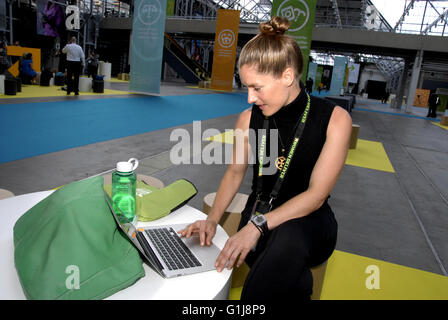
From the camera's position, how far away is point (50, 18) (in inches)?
687

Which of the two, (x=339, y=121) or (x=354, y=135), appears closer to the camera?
(x=339, y=121)

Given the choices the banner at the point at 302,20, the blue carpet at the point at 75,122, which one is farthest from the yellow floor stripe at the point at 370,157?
the blue carpet at the point at 75,122

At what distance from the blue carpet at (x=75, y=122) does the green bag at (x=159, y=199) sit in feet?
10.3

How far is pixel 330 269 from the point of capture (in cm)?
244

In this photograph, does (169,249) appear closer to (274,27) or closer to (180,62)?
(274,27)

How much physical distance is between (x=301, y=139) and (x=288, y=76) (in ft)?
0.91

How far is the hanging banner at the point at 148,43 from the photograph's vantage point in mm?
11336

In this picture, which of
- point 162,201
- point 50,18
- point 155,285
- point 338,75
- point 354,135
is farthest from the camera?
point 338,75

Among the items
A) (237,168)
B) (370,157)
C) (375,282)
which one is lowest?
(375,282)

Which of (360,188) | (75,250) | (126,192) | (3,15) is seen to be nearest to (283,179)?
(126,192)

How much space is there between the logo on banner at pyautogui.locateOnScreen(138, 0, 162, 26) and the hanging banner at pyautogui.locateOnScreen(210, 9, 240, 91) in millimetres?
5568

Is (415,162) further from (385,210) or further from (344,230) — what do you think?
(344,230)

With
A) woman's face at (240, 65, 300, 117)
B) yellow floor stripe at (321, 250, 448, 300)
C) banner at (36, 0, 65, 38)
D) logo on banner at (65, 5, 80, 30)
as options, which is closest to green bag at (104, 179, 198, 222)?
woman's face at (240, 65, 300, 117)

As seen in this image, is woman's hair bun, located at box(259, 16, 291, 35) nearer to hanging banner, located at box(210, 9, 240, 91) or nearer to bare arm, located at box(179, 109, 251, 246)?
bare arm, located at box(179, 109, 251, 246)
